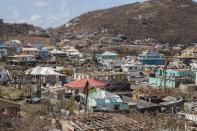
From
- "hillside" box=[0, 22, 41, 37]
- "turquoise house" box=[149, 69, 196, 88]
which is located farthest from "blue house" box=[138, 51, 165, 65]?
"hillside" box=[0, 22, 41, 37]

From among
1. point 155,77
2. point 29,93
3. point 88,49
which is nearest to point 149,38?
point 88,49

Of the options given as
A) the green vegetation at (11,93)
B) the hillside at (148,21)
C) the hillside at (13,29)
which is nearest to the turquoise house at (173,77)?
the green vegetation at (11,93)

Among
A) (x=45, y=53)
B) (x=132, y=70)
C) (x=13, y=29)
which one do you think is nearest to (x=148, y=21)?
(x=13, y=29)

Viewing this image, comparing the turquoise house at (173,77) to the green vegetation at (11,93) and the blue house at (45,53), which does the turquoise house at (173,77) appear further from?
the blue house at (45,53)

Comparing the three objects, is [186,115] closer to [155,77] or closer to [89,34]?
[155,77]

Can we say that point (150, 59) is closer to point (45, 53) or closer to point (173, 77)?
point (45, 53)

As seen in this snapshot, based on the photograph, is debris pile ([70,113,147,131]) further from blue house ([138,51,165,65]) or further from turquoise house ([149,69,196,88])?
blue house ([138,51,165,65])
